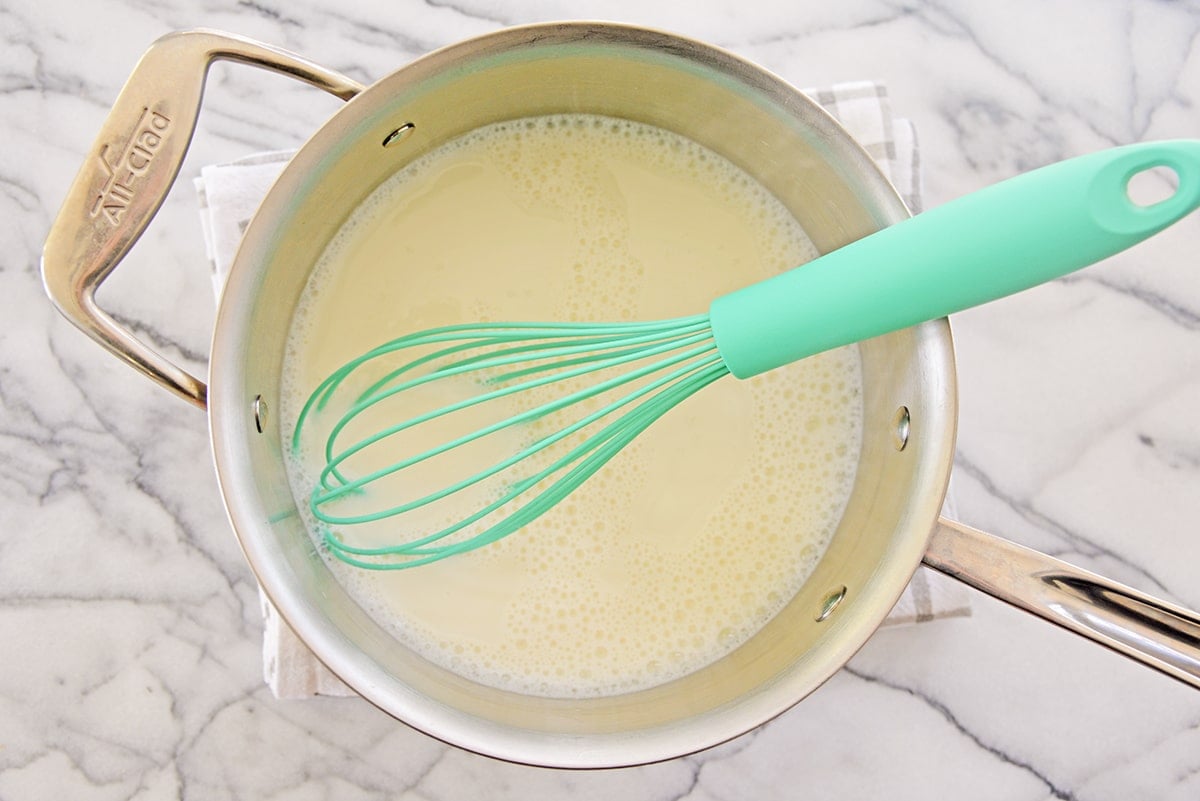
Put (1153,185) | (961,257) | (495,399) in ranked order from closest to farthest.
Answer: (961,257)
(495,399)
(1153,185)

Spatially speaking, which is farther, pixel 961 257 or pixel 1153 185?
pixel 1153 185

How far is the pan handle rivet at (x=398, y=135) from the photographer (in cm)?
64

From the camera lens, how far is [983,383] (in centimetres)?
81

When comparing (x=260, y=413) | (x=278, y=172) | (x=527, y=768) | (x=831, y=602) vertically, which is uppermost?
(x=278, y=172)

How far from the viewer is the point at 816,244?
70 centimetres

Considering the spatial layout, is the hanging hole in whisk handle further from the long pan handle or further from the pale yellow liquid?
the long pan handle

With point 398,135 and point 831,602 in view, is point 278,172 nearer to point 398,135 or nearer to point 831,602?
point 398,135

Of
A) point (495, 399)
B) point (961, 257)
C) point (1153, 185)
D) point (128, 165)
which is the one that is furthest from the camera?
point (1153, 185)

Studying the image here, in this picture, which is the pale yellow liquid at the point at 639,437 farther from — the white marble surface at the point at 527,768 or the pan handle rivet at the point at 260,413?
the white marble surface at the point at 527,768

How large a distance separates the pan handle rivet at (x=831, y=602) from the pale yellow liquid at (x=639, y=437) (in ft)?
0.15

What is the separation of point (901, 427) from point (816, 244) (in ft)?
0.50

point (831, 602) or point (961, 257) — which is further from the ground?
point (961, 257)

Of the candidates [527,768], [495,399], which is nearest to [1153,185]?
[495,399]

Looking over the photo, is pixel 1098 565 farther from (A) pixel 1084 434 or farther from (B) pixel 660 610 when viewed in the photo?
(B) pixel 660 610
